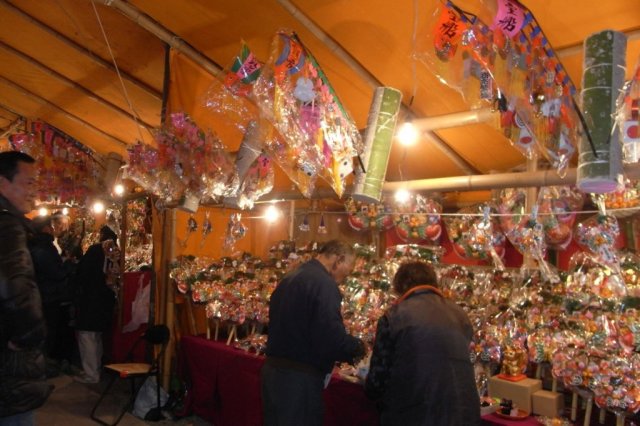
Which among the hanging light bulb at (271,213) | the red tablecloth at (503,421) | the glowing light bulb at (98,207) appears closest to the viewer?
the red tablecloth at (503,421)

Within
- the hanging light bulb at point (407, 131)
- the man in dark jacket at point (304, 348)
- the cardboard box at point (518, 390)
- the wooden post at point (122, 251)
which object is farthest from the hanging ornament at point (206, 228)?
the cardboard box at point (518, 390)

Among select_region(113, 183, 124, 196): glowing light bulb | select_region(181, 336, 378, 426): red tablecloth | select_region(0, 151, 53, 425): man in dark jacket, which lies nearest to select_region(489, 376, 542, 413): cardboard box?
select_region(181, 336, 378, 426): red tablecloth

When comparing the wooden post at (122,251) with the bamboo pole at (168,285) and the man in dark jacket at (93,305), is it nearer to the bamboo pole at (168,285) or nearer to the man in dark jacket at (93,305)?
the man in dark jacket at (93,305)

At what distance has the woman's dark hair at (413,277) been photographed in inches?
101

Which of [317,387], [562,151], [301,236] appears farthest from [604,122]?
[301,236]

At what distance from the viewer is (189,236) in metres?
5.16

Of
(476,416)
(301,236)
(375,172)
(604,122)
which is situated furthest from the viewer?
(301,236)

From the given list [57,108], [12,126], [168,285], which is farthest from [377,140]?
[12,126]

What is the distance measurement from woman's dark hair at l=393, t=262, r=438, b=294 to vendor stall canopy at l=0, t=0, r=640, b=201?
957mm

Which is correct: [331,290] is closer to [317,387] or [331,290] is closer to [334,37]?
[317,387]

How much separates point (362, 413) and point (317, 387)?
51cm

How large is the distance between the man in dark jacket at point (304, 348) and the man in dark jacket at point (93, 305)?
395 centimetres

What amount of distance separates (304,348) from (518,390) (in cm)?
117

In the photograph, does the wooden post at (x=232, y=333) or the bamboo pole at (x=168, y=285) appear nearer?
the wooden post at (x=232, y=333)
